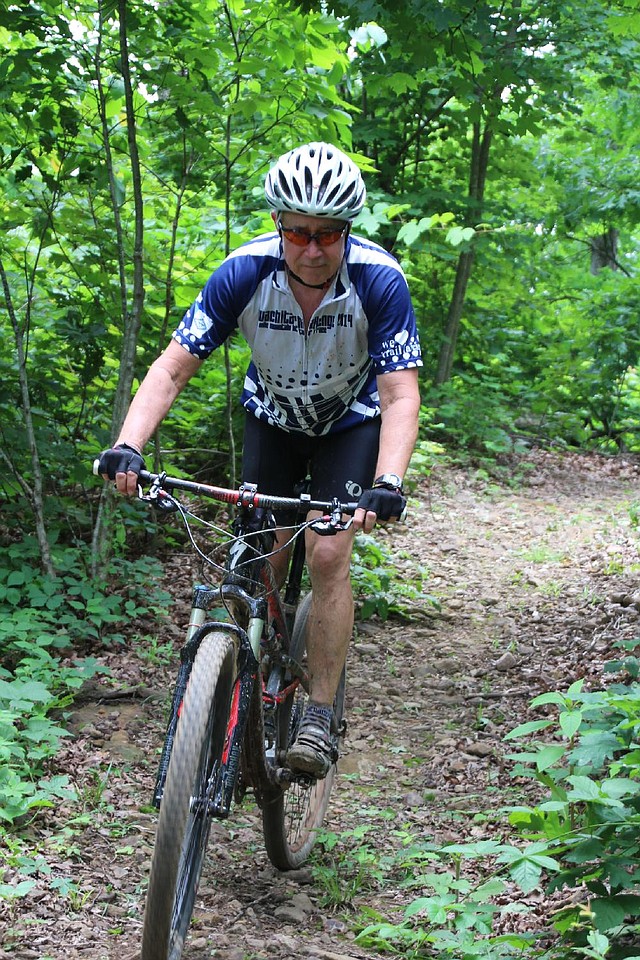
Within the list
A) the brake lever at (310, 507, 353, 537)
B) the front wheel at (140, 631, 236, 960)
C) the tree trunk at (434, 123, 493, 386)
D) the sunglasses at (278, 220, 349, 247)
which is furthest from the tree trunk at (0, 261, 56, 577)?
the tree trunk at (434, 123, 493, 386)

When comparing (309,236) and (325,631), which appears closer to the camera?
(309,236)

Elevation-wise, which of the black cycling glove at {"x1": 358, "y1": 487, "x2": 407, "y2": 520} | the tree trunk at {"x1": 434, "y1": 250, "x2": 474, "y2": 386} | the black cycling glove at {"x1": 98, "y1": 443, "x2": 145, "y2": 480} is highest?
the tree trunk at {"x1": 434, "y1": 250, "x2": 474, "y2": 386}

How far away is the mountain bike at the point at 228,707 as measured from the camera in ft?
7.75

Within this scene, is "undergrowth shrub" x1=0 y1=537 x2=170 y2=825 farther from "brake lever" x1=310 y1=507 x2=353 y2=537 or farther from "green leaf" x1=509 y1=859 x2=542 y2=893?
"green leaf" x1=509 y1=859 x2=542 y2=893

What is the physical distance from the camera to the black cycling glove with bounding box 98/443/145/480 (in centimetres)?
272

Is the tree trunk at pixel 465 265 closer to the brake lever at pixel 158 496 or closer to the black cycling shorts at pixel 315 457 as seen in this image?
the black cycling shorts at pixel 315 457

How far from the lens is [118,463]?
8.95ft

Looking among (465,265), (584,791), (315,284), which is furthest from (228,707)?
(465,265)

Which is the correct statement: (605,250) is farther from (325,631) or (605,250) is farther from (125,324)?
(325,631)

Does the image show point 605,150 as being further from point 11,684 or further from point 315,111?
point 11,684

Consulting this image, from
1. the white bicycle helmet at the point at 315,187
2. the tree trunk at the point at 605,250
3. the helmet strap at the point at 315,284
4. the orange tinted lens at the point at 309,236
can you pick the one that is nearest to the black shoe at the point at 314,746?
the helmet strap at the point at 315,284

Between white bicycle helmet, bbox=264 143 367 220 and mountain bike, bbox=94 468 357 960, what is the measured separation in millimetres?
966

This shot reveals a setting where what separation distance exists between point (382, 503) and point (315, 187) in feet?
3.66

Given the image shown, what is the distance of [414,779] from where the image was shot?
4.52 metres
